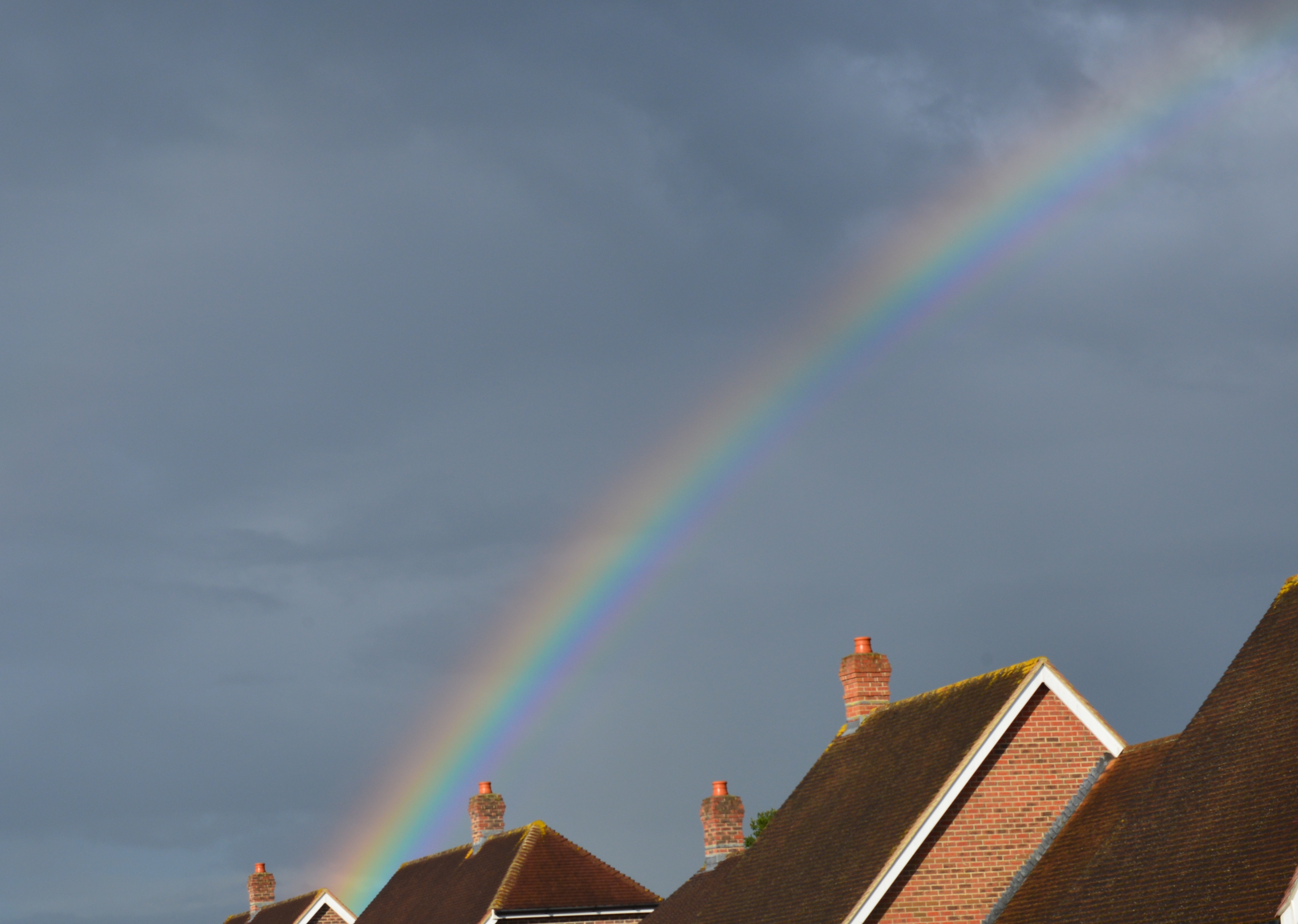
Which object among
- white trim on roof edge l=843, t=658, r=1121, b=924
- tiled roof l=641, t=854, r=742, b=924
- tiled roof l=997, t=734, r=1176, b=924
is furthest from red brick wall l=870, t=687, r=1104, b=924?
tiled roof l=641, t=854, r=742, b=924

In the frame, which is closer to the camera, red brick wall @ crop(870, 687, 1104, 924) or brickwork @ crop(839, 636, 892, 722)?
red brick wall @ crop(870, 687, 1104, 924)

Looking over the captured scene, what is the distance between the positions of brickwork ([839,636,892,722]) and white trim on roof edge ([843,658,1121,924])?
17.4 feet

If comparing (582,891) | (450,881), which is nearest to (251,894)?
(450,881)

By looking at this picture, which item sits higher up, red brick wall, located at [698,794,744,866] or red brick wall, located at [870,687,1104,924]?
red brick wall, located at [698,794,744,866]

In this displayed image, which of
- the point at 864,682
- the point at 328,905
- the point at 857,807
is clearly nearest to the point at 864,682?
the point at 864,682

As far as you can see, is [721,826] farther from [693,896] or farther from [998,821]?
[998,821]

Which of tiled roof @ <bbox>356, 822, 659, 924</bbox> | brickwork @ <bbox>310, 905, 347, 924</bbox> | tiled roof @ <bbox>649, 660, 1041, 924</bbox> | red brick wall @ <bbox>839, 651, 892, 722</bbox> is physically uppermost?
brickwork @ <bbox>310, 905, 347, 924</bbox>

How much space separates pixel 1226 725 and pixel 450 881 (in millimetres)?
28037

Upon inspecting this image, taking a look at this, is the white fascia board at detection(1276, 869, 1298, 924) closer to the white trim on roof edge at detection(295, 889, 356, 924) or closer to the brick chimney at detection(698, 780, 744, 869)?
the brick chimney at detection(698, 780, 744, 869)

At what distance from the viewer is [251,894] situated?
193 feet

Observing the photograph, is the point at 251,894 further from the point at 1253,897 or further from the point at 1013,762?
the point at 1253,897

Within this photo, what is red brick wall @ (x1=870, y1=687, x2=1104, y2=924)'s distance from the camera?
22312 millimetres

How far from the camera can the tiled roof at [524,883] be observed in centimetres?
3797

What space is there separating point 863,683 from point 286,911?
31538mm
